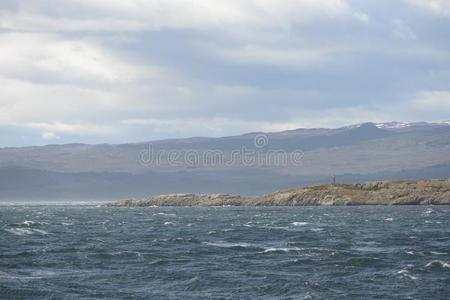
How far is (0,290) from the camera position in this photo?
4400 centimetres

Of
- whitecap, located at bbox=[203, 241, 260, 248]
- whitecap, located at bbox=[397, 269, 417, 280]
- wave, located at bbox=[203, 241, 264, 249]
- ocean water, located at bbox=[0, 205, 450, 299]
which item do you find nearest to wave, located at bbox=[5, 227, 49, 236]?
ocean water, located at bbox=[0, 205, 450, 299]

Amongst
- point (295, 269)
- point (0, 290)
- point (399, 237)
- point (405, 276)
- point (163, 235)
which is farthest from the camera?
point (163, 235)

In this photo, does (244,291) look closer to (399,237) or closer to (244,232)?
(399,237)

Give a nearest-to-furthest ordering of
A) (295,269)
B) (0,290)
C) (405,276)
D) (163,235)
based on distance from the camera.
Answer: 1. (0,290)
2. (405,276)
3. (295,269)
4. (163,235)

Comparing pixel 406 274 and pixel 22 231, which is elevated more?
pixel 406 274

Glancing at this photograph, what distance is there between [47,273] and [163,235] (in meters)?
35.9

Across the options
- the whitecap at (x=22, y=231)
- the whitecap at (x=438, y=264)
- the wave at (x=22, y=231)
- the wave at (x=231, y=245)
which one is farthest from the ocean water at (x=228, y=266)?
the whitecap at (x=22, y=231)

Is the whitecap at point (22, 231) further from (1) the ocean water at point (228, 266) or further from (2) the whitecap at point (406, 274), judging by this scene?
(2) the whitecap at point (406, 274)

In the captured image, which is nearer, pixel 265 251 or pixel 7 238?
pixel 265 251

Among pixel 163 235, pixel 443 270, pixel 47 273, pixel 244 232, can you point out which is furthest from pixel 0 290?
pixel 244 232

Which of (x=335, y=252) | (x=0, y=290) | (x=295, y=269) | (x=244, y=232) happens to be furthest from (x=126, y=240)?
(x=0, y=290)

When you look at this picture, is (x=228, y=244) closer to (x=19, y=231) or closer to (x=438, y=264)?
(x=438, y=264)

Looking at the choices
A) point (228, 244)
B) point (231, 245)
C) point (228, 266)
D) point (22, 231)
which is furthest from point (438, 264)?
point (22, 231)

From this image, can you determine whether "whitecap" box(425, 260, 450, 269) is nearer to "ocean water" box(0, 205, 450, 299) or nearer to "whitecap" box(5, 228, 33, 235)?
"ocean water" box(0, 205, 450, 299)
